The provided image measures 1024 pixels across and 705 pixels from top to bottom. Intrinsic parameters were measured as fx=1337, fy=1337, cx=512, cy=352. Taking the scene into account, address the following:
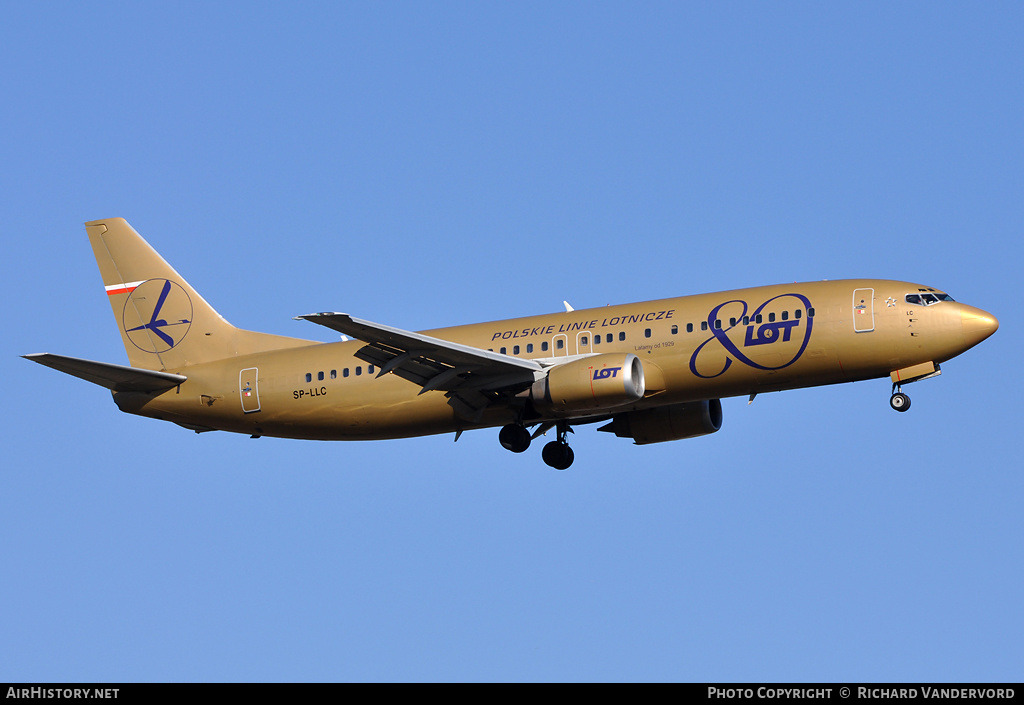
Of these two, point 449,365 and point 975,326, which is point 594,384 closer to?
point 449,365

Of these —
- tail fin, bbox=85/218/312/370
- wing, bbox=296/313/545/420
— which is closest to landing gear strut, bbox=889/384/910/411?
wing, bbox=296/313/545/420

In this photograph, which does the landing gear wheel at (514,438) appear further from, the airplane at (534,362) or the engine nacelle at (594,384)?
the engine nacelle at (594,384)

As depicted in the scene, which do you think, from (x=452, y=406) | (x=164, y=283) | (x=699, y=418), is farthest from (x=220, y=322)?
(x=699, y=418)

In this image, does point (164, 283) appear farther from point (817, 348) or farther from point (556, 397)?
point (817, 348)

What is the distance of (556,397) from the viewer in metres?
37.6

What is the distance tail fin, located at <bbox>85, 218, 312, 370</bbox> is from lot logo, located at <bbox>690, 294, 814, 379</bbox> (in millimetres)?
13707

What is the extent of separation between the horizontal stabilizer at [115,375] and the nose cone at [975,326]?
23.7 meters

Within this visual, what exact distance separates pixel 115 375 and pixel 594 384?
1516 cm

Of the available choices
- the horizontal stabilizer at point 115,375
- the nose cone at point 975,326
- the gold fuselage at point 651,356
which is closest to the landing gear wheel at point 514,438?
the gold fuselage at point 651,356

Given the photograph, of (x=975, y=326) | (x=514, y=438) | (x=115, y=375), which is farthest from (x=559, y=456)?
(x=115, y=375)
